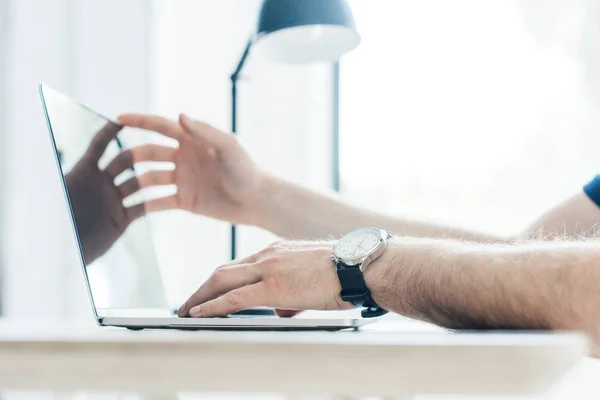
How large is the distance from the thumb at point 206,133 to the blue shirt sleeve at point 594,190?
600mm

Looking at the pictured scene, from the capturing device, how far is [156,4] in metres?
1.67

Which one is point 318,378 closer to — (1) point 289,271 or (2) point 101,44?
(1) point 289,271

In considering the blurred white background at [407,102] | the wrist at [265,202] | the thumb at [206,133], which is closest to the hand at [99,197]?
the thumb at [206,133]

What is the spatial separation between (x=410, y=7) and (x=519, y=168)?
602 millimetres

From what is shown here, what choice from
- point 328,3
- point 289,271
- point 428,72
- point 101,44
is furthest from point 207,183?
point 428,72

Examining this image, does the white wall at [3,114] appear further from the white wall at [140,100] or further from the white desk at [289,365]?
the white desk at [289,365]

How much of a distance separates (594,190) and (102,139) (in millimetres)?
791

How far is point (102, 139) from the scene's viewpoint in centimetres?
81

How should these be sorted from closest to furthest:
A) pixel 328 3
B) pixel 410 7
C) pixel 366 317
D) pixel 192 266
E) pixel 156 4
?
pixel 366 317, pixel 328 3, pixel 156 4, pixel 192 266, pixel 410 7

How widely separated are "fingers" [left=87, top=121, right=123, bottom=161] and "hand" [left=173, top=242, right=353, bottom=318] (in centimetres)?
23

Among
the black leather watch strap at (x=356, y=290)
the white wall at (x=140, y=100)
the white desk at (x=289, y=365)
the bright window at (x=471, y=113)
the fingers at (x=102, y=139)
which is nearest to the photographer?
the white desk at (x=289, y=365)

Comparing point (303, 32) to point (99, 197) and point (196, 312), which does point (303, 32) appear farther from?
point (196, 312)

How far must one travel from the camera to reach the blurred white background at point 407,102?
1776 millimetres

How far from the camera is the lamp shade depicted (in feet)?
3.44
